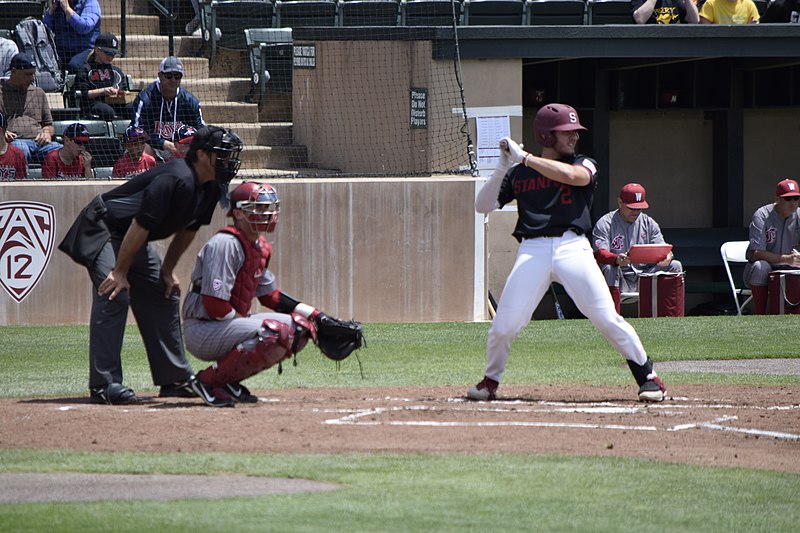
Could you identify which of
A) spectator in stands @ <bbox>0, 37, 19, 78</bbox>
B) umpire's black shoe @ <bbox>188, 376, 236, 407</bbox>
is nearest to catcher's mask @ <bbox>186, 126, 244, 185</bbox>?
umpire's black shoe @ <bbox>188, 376, 236, 407</bbox>

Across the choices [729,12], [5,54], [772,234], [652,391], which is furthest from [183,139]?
[729,12]

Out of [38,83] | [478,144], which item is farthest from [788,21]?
[38,83]

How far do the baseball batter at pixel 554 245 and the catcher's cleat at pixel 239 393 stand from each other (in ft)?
4.33

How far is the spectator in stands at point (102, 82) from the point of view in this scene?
14008 mm

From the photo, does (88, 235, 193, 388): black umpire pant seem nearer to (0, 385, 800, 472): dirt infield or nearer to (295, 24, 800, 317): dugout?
(0, 385, 800, 472): dirt infield

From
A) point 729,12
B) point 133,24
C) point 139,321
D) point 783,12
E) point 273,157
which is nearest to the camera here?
point 139,321

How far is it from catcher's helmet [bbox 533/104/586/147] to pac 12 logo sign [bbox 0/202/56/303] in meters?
6.75

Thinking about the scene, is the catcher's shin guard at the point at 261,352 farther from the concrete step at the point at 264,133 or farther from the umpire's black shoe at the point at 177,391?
the concrete step at the point at 264,133

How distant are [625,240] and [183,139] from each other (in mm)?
4812

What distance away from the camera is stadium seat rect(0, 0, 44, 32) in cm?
1622

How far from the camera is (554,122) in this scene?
6910mm

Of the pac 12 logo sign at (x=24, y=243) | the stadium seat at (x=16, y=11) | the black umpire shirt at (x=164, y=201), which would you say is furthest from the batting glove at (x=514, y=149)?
the stadium seat at (x=16, y=11)

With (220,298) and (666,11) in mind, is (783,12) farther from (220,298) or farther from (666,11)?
(220,298)

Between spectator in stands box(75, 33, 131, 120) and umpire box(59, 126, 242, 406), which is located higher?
spectator in stands box(75, 33, 131, 120)
